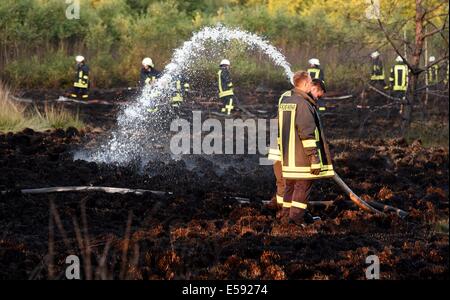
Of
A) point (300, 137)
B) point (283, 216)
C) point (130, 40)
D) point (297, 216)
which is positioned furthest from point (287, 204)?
point (130, 40)

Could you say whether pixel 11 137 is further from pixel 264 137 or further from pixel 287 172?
pixel 287 172

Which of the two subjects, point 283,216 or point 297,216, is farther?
point 283,216

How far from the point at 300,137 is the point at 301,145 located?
0.10 meters

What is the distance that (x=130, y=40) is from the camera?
32.2 m

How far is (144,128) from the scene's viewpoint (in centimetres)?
1762

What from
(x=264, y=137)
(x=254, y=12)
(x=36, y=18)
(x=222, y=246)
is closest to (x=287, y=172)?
(x=222, y=246)

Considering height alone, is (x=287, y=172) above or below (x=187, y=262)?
above

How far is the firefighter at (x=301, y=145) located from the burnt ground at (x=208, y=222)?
1.14 ft

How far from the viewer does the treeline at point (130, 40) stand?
28484 mm

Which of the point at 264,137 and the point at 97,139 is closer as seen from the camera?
the point at 97,139

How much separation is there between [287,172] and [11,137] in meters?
7.08

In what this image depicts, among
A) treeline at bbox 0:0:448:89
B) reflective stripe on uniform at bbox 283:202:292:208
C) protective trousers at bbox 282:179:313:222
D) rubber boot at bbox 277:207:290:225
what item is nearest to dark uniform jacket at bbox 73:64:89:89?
treeline at bbox 0:0:448:89

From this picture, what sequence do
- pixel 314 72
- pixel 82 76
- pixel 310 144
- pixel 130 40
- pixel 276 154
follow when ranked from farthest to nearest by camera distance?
pixel 130 40, pixel 82 76, pixel 314 72, pixel 276 154, pixel 310 144

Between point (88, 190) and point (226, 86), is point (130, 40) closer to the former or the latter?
point (226, 86)
